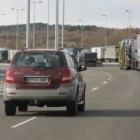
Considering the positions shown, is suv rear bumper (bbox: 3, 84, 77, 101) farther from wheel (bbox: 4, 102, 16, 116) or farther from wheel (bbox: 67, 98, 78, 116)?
wheel (bbox: 4, 102, 16, 116)

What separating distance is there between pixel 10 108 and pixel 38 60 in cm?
146

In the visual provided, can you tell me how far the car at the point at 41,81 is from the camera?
17125 mm

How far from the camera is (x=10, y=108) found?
17.6 m

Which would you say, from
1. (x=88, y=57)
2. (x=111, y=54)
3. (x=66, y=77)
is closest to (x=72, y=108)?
(x=66, y=77)

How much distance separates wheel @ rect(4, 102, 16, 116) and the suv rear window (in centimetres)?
103

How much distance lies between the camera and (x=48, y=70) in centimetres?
1722

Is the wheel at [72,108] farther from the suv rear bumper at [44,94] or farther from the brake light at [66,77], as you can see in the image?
the brake light at [66,77]
